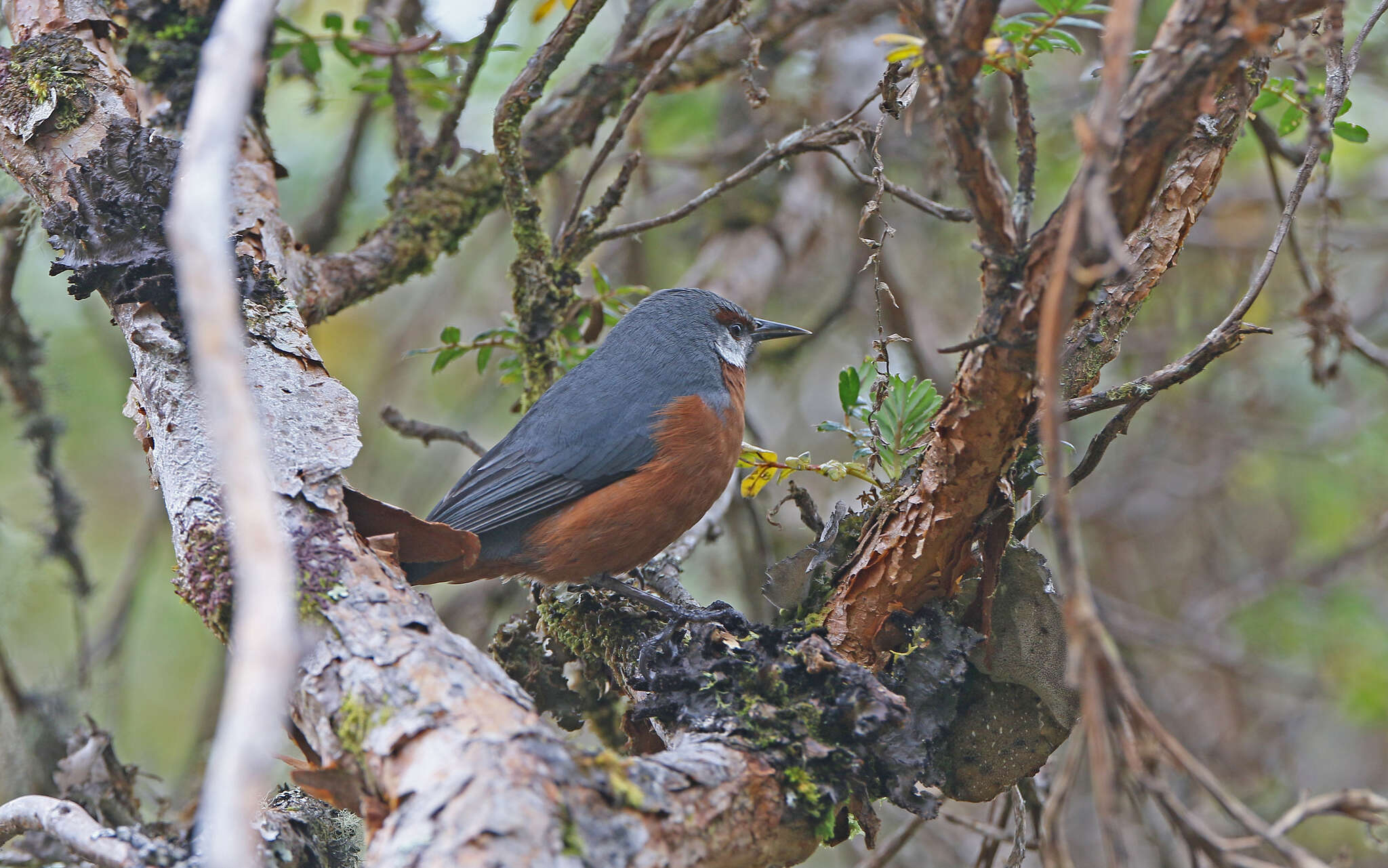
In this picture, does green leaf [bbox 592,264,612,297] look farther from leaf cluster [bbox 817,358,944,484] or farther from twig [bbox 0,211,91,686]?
twig [bbox 0,211,91,686]

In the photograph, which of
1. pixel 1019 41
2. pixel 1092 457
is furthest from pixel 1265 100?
pixel 1092 457

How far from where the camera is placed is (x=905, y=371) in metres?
6.11

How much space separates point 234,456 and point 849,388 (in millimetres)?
2288

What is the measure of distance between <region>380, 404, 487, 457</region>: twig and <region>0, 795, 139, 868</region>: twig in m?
2.16

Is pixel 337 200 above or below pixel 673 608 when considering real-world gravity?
above

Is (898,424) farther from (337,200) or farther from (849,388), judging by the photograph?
(337,200)

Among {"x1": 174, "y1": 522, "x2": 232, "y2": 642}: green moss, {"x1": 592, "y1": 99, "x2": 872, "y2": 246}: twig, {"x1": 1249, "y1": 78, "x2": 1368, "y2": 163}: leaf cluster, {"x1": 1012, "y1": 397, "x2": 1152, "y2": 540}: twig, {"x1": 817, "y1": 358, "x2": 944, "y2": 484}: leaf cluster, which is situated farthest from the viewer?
{"x1": 592, "y1": 99, "x2": 872, "y2": 246}: twig

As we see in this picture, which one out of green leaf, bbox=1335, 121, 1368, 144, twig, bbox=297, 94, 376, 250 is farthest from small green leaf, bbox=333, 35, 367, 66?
green leaf, bbox=1335, 121, 1368, 144

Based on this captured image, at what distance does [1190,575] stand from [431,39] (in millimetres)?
6880

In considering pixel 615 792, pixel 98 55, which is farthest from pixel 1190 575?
pixel 98 55

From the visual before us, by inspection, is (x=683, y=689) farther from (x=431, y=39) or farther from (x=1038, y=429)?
(x=431, y=39)

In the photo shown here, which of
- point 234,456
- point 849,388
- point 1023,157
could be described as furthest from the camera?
point 849,388

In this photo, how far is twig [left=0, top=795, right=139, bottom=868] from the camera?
7.47 ft

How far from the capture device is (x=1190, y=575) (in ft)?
26.4
